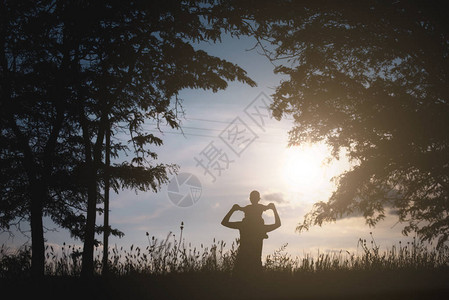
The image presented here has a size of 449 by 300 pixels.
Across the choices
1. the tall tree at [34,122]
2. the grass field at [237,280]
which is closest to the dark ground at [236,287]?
the grass field at [237,280]

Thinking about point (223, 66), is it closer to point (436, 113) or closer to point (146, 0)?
point (146, 0)

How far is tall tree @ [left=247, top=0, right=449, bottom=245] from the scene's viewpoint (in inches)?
521

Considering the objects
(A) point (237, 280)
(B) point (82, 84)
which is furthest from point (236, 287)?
(B) point (82, 84)

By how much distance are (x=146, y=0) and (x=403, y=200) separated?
13817mm

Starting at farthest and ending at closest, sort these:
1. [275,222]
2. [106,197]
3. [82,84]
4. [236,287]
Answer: [106,197], [82,84], [275,222], [236,287]

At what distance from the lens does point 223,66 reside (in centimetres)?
1456

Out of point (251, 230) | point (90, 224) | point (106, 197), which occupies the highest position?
point (106, 197)

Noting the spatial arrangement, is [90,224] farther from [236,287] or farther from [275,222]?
[275,222]

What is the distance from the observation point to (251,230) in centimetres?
716

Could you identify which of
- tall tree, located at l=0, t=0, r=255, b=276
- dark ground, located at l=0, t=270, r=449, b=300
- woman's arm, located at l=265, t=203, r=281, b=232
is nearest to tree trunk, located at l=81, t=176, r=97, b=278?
tall tree, located at l=0, t=0, r=255, b=276

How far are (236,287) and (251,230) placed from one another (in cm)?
109

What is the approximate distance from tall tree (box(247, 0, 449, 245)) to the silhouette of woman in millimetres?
6584

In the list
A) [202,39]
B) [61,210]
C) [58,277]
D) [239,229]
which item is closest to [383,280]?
[239,229]

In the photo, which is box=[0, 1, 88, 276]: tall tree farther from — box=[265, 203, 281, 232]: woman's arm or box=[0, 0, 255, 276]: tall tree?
box=[265, 203, 281, 232]: woman's arm
